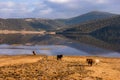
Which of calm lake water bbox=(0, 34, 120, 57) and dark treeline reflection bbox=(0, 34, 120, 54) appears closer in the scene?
calm lake water bbox=(0, 34, 120, 57)

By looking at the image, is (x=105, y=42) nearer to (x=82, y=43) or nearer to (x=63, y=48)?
(x=82, y=43)

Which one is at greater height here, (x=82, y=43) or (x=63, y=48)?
(x=63, y=48)

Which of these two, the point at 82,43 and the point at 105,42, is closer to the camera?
the point at 82,43

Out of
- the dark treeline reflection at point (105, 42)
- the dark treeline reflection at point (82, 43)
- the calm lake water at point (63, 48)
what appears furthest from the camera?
the dark treeline reflection at point (105, 42)

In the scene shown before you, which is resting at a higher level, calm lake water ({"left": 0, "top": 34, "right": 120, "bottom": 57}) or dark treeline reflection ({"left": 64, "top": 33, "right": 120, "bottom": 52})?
calm lake water ({"left": 0, "top": 34, "right": 120, "bottom": 57})

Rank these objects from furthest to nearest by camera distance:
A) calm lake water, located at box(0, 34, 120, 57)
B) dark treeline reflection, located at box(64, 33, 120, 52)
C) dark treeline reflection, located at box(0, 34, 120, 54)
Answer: dark treeline reflection, located at box(64, 33, 120, 52) < dark treeline reflection, located at box(0, 34, 120, 54) < calm lake water, located at box(0, 34, 120, 57)

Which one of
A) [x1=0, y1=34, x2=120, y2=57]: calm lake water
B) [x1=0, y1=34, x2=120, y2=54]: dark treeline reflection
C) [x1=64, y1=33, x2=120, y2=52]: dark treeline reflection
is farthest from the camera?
[x1=64, y1=33, x2=120, y2=52]: dark treeline reflection

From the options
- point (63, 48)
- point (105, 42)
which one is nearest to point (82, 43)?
point (105, 42)

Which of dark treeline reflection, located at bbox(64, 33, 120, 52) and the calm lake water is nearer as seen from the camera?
the calm lake water

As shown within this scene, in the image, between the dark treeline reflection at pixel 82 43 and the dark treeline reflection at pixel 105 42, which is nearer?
the dark treeline reflection at pixel 82 43

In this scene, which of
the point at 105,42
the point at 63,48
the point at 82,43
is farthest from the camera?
the point at 105,42

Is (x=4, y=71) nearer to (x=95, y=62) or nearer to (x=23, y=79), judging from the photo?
(x=23, y=79)

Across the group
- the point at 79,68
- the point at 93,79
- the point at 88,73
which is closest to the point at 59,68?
the point at 79,68

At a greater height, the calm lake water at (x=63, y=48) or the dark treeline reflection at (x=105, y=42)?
the calm lake water at (x=63, y=48)
